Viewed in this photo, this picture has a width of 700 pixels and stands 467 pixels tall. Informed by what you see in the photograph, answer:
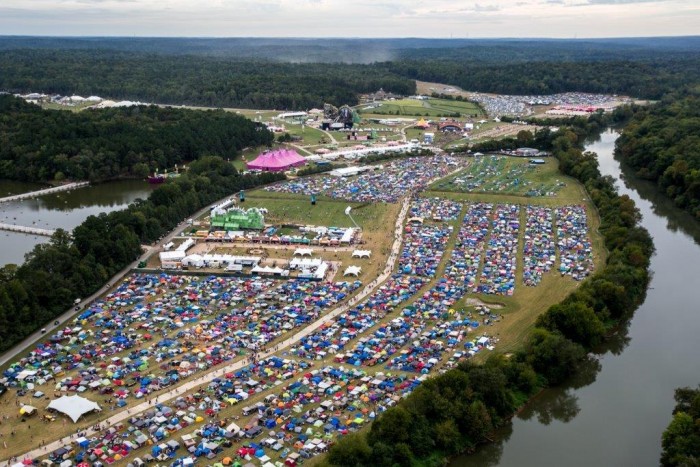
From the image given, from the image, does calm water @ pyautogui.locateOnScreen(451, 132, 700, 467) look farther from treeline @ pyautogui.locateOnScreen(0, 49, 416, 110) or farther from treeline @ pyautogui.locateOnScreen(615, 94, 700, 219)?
treeline @ pyautogui.locateOnScreen(0, 49, 416, 110)

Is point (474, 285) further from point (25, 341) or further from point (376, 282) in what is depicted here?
point (25, 341)

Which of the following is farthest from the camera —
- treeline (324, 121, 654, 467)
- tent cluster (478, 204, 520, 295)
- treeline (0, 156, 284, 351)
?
tent cluster (478, 204, 520, 295)

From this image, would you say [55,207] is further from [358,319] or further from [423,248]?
[358,319]

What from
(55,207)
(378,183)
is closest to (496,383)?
(378,183)

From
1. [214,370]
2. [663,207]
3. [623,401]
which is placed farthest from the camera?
[663,207]

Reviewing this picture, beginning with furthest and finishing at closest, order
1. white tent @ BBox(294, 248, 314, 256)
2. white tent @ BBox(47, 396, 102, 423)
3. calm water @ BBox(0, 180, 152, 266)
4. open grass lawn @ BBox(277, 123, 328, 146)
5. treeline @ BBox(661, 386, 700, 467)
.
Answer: open grass lawn @ BBox(277, 123, 328, 146), calm water @ BBox(0, 180, 152, 266), white tent @ BBox(294, 248, 314, 256), white tent @ BBox(47, 396, 102, 423), treeline @ BBox(661, 386, 700, 467)

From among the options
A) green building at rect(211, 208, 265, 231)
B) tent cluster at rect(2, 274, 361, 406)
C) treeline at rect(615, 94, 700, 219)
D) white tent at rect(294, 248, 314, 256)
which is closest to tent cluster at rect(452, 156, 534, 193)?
treeline at rect(615, 94, 700, 219)

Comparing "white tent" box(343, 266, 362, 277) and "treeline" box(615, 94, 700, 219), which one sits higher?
"treeline" box(615, 94, 700, 219)
